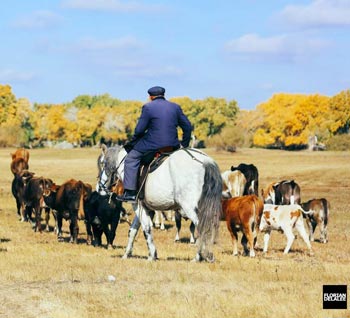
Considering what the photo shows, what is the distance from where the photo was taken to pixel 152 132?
14.2 m

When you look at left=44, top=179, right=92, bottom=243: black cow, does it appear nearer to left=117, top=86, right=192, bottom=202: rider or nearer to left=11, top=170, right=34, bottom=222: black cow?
left=117, top=86, right=192, bottom=202: rider

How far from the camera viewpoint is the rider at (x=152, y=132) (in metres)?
14.2

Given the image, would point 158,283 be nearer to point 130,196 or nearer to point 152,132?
point 130,196

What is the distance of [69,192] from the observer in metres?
19.5

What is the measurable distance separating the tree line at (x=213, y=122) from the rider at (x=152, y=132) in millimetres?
108940

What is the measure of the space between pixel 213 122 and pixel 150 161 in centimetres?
15502

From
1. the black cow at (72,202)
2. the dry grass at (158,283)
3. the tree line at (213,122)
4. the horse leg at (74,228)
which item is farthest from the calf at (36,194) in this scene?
the tree line at (213,122)

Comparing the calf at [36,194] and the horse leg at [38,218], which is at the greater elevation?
the calf at [36,194]

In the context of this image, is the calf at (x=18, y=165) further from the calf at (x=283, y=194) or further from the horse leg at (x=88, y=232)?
the horse leg at (x=88, y=232)

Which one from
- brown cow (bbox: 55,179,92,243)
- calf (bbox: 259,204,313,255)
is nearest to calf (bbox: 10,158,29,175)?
brown cow (bbox: 55,179,92,243)

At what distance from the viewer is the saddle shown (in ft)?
46.6

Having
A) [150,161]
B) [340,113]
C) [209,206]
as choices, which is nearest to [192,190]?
[209,206]

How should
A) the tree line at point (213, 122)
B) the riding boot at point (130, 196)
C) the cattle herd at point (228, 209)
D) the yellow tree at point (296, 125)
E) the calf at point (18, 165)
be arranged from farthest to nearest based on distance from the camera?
the yellow tree at point (296, 125), the tree line at point (213, 122), the calf at point (18, 165), the cattle herd at point (228, 209), the riding boot at point (130, 196)

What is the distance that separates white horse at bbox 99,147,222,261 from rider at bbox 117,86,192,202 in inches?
11.3
